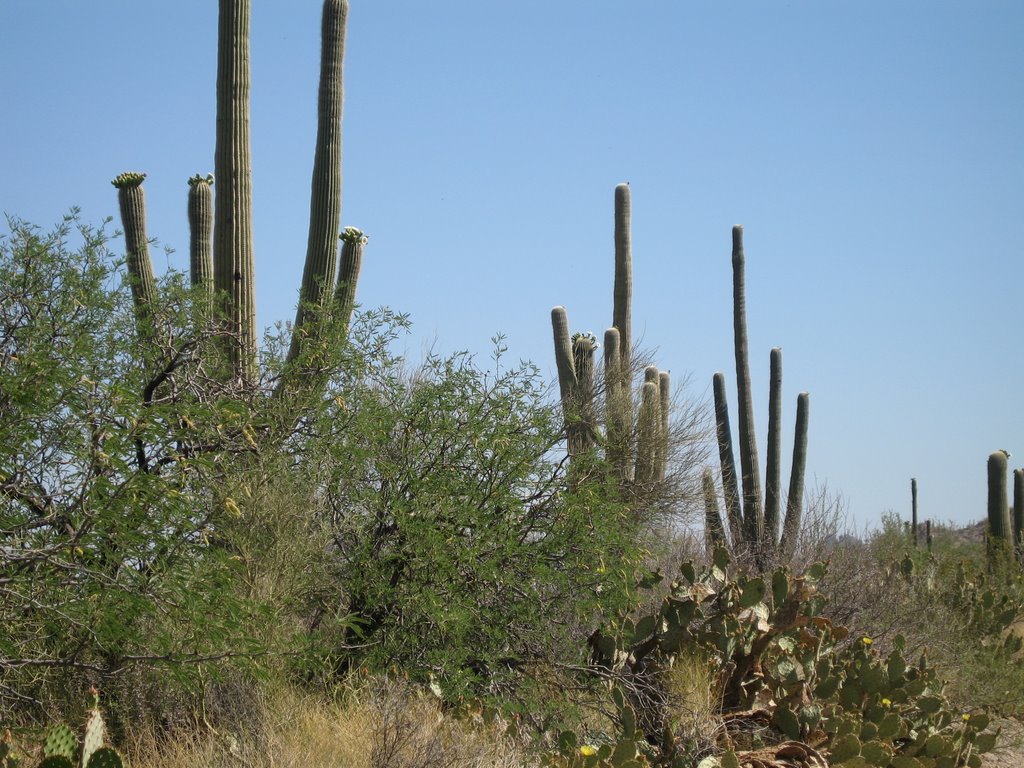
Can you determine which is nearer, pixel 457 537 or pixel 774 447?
pixel 457 537

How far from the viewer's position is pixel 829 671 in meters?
9.44

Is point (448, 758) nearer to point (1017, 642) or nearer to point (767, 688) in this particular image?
point (767, 688)

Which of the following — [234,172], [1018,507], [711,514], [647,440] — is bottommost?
[711,514]

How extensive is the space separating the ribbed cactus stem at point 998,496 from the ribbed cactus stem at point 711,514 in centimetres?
780

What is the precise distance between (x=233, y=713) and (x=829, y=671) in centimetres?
477

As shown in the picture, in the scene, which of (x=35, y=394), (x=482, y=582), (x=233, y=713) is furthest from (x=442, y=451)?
(x=35, y=394)

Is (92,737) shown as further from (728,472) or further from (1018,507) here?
(1018,507)

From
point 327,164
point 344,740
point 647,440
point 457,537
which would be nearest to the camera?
point 344,740

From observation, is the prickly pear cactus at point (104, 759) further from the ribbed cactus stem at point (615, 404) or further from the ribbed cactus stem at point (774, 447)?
the ribbed cactus stem at point (774, 447)

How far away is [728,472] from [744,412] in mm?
1145

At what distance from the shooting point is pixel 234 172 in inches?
482

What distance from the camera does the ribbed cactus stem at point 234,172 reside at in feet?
38.8

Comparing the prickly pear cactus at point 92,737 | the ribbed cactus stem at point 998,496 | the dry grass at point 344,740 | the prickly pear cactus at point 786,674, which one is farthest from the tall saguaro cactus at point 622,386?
the prickly pear cactus at point 92,737

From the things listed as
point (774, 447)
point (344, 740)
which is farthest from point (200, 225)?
point (774, 447)
